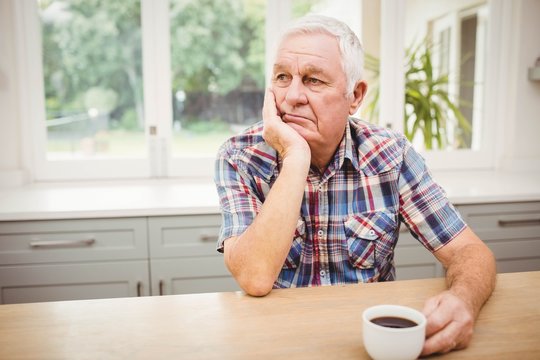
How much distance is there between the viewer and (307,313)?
3.09 feet

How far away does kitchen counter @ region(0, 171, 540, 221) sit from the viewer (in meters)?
1.97

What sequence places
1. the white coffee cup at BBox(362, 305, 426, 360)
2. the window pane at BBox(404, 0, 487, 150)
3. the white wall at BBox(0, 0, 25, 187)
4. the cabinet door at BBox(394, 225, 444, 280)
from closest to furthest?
the white coffee cup at BBox(362, 305, 426, 360) < the cabinet door at BBox(394, 225, 444, 280) < the white wall at BBox(0, 0, 25, 187) < the window pane at BBox(404, 0, 487, 150)

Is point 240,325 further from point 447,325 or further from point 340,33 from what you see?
point 340,33

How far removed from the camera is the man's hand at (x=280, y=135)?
1.23 meters

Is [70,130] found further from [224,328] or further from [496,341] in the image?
[496,341]

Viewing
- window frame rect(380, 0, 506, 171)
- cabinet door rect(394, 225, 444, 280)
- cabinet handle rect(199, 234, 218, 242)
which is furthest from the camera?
window frame rect(380, 0, 506, 171)

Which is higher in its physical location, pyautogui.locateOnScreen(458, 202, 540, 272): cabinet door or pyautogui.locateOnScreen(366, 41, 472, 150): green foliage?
pyautogui.locateOnScreen(366, 41, 472, 150): green foliage

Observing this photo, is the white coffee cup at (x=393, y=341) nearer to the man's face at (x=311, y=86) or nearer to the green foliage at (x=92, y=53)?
the man's face at (x=311, y=86)

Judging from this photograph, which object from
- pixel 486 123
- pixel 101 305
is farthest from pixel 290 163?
pixel 486 123

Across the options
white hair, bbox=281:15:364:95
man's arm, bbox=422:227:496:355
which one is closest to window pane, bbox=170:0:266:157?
white hair, bbox=281:15:364:95

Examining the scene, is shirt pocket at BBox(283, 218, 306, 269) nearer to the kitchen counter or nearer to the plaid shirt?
the plaid shirt

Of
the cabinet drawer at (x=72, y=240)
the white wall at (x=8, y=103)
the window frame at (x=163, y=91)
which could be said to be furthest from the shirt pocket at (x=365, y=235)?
the white wall at (x=8, y=103)

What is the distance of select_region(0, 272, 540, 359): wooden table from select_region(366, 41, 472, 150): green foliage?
1986mm

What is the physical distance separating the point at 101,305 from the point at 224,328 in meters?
0.28
